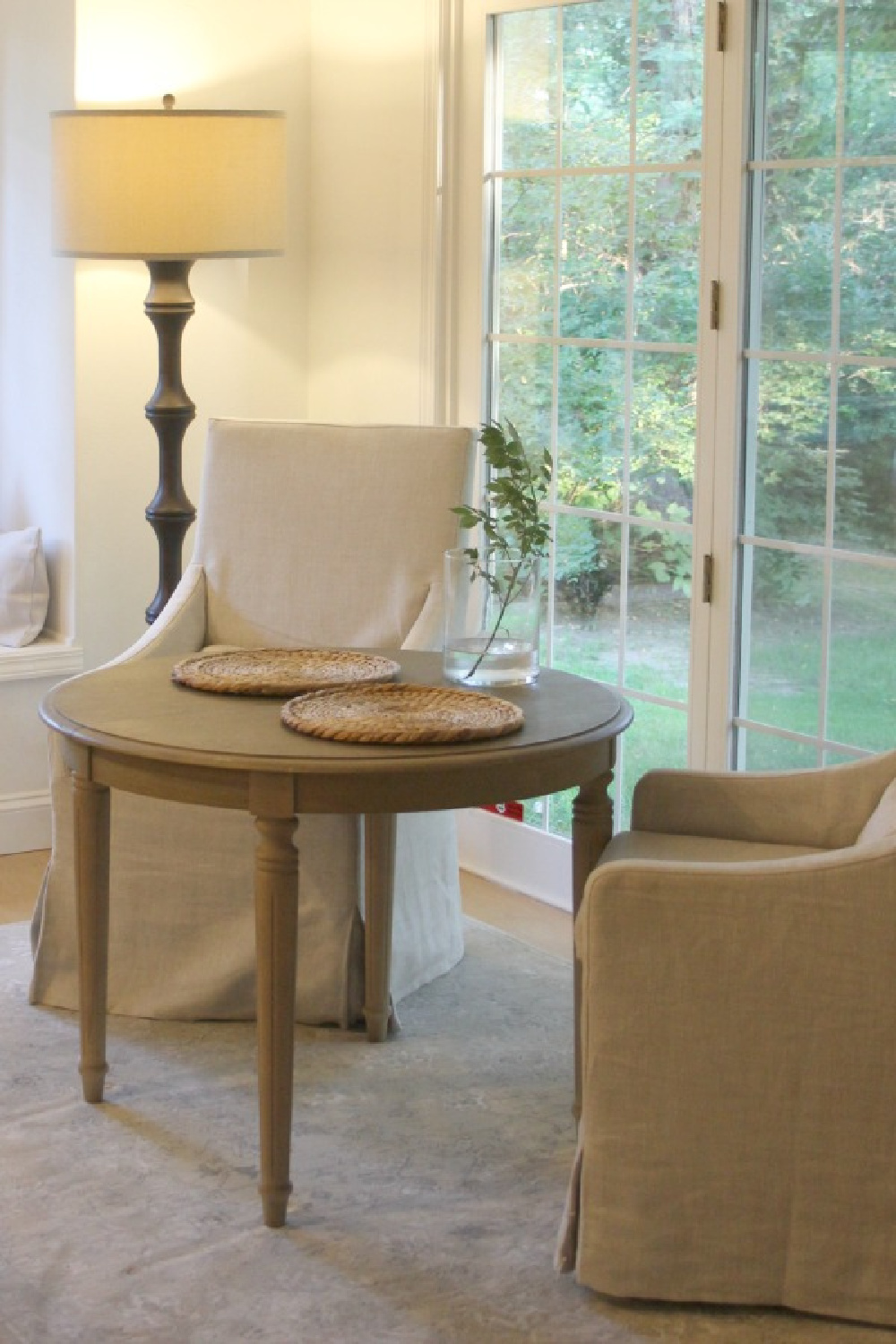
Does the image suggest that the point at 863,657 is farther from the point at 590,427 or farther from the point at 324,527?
the point at 324,527

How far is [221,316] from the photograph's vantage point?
4.50m

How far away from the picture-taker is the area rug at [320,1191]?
2.35 m

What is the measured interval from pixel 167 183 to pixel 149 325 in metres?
0.70

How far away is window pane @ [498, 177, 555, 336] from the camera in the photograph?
3938 millimetres

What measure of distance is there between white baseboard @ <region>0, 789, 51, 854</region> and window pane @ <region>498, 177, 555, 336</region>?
61.6 inches

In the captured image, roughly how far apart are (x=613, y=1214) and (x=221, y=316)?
2755 millimetres

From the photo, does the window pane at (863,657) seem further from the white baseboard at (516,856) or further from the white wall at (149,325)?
the white wall at (149,325)

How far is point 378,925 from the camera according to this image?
3.24 meters

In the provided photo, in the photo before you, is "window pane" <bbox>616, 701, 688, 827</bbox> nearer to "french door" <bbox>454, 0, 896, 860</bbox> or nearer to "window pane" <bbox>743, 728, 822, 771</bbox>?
"french door" <bbox>454, 0, 896, 860</bbox>

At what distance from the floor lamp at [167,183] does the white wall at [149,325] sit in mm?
486

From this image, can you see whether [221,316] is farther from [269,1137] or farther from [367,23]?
[269,1137]

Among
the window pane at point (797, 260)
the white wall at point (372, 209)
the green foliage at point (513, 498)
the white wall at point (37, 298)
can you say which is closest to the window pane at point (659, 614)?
the window pane at point (797, 260)

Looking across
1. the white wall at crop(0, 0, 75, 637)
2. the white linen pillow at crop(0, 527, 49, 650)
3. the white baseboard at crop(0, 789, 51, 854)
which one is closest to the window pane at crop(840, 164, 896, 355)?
the white wall at crop(0, 0, 75, 637)

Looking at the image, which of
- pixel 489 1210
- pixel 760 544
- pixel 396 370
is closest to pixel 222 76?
pixel 396 370
